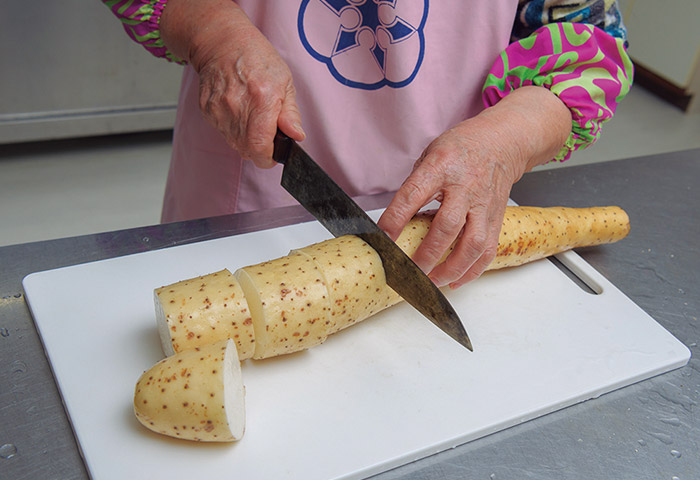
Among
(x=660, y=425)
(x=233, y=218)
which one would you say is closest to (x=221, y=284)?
(x=233, y=218)

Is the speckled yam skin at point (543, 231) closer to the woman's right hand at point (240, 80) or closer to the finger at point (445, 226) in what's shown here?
the finger at point (445, 226)

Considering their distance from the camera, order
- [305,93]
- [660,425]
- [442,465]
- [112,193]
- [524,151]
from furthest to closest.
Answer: [112,193] < [305,93] < [524,151] < [660,425] < [442,465]

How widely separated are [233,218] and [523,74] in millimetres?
803

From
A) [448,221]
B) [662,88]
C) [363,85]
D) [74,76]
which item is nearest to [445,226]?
[448,221]

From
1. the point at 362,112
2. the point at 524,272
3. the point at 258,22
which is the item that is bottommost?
the point at 524,272

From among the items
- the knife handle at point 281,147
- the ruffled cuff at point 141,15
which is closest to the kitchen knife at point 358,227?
the knife handle at point 281,147

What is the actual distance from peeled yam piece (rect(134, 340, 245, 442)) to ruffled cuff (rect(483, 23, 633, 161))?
99 centimetres

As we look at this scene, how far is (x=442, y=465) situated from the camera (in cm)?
111

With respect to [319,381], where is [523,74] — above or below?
above

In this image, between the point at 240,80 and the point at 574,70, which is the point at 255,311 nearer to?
the point at 240,80

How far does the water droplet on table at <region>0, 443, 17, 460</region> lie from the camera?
3.29 feet

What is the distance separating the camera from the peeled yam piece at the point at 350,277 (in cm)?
124

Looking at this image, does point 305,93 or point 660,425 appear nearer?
point 660,425

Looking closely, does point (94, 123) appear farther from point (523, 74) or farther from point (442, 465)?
point (442, 465)
